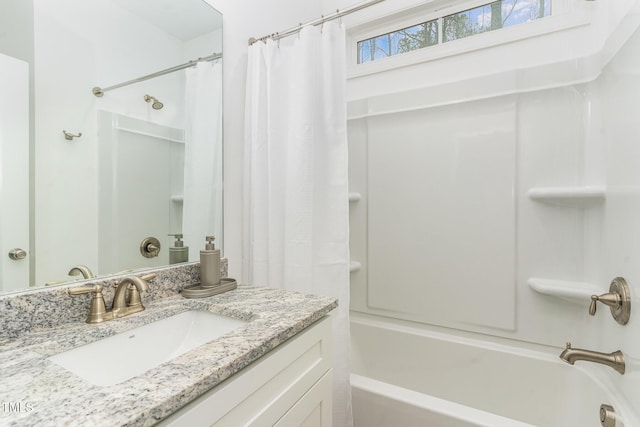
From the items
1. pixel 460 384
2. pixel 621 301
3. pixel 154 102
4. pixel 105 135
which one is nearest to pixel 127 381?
pixel 105 135

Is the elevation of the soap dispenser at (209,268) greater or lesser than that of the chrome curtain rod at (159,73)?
lesser

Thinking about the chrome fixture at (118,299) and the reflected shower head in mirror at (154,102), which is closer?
the chrome fixture at (118,299)

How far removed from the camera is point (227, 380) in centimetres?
55

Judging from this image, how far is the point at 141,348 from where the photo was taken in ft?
2.44

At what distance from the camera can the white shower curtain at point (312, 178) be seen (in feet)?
4.03

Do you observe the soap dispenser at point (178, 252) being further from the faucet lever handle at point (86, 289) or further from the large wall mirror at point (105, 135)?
the faucet lever handle at point (86, 289)

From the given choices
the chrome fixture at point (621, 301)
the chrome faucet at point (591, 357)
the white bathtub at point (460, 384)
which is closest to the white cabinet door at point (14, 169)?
the white bathtub at point (460, 384)

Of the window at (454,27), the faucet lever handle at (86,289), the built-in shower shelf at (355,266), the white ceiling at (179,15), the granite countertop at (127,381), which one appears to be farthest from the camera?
the built-in shower shelf at (355,266)

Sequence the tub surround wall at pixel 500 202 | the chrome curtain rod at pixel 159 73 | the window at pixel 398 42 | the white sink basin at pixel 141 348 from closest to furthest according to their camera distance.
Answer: the white sink basin at pixel 141 348 < the chrome curtain rod at pixel 159 73 < the tub surround wall at pixel 500 202 < the window at pixel 398 42

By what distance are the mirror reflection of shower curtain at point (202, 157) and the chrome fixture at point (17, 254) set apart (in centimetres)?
46

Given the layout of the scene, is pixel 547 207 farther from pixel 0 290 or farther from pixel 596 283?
pixel 0 290

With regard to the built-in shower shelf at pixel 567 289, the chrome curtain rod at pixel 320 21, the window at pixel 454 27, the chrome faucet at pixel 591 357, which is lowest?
the chrome faucet at pixel 591 357

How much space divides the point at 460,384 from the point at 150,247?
1.67 metres

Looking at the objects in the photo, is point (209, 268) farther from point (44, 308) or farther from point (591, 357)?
point (591, 357)
